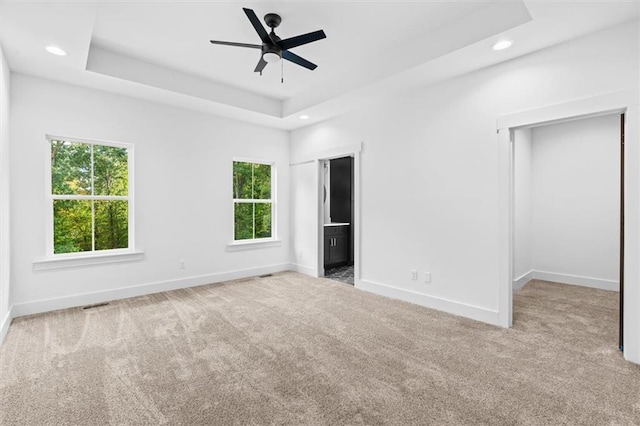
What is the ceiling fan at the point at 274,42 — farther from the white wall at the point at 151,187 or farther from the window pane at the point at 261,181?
the window pane at the point at 261,181

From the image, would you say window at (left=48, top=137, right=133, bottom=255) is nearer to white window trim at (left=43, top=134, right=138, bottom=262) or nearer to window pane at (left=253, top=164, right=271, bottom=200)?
white window trim at (left=43, top=134, right=138, bottom=262)

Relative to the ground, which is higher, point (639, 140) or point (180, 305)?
point (639, 140)

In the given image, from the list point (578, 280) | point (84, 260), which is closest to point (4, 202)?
point (84, 260)

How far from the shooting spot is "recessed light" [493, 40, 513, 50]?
110 inches

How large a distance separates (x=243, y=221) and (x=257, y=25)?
11.5 ft

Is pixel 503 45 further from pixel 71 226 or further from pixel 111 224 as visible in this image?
pixel 71 226

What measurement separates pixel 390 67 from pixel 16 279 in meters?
4.81

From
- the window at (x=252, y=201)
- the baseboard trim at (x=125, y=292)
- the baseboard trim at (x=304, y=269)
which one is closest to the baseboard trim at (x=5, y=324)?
the baseboard trim at (x=125, y=292)

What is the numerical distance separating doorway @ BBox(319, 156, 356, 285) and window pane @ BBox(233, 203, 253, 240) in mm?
1289

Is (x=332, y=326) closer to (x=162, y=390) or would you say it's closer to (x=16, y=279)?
(x=162, y=390)

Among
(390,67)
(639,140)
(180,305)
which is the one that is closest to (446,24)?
(390,67)

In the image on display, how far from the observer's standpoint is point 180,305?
12.7ft

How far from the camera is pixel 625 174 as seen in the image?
2.47 m

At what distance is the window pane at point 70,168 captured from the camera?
378cm
